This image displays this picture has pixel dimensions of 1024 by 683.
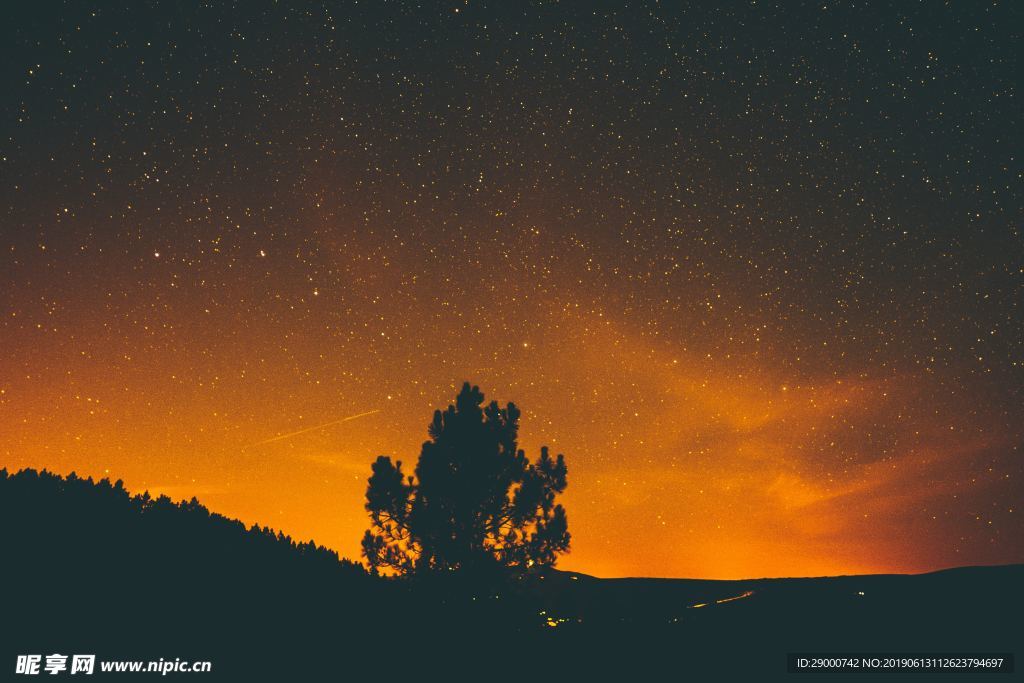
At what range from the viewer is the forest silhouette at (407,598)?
6.82m

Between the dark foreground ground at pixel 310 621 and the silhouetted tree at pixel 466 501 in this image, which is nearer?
the dark foreground ground at pixel 310 621

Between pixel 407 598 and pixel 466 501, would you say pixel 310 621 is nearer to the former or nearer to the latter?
pixel 407 598

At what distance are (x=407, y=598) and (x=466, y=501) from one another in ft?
13.5

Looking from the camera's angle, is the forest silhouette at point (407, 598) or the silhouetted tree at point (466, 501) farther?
the silhouetted tree at point (466, 501)

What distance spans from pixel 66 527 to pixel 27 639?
2.37 meters

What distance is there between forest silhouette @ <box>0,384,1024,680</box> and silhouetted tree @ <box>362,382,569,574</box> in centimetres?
4

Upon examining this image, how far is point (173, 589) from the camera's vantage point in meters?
7.52

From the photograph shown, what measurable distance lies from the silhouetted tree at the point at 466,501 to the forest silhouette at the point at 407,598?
0.04 m

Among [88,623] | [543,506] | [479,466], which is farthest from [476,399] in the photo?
[88,623]

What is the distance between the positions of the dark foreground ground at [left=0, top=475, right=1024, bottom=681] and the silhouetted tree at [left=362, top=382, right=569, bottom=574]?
107 centimetres

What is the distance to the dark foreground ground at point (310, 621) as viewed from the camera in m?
6.60

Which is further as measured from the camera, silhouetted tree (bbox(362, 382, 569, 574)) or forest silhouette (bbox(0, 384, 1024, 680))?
silhouetted tree (bbox(362, 382, 569, 574))

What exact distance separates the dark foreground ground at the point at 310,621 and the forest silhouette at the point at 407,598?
0.11 ft

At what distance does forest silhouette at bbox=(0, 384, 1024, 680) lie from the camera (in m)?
6.82
